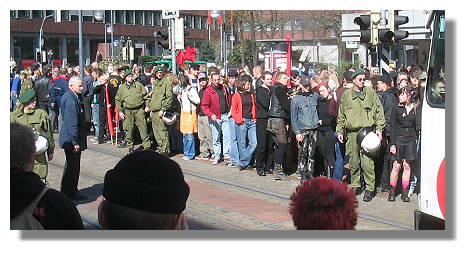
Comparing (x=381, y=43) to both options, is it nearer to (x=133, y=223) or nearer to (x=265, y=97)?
(x=265, y=97)

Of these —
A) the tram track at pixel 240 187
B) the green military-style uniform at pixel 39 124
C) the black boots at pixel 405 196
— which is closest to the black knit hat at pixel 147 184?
the tram track at pixel 240 187

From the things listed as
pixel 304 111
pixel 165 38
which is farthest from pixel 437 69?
pixel 165 38

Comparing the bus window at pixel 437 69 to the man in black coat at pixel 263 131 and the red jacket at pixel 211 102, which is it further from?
the red jacket at pixel 211 102

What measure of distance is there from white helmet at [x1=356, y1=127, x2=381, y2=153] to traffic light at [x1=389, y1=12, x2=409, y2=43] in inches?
83.3

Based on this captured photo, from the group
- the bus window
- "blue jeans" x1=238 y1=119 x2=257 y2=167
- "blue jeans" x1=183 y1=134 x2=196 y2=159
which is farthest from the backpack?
"blue jeans" x1=183 y1=134 x2=196 y2=159

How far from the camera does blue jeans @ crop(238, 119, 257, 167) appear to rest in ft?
36.0

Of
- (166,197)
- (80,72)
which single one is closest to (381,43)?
(80,72)

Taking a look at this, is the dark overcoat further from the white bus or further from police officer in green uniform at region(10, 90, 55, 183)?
the white bus

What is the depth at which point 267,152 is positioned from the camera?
1077 centimetres

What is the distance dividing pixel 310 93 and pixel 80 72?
761cm

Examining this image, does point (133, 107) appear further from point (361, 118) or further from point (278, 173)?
point (361, 118)

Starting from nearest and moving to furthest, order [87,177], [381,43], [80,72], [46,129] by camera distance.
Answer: [46,129], [87,177], [381,43], [80,72]

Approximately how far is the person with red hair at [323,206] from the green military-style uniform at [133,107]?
10204 millimetres

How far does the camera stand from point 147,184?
8.66 ft
